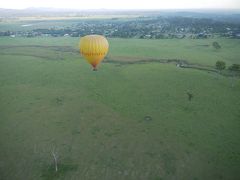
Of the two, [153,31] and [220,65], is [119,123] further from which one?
[153,31]

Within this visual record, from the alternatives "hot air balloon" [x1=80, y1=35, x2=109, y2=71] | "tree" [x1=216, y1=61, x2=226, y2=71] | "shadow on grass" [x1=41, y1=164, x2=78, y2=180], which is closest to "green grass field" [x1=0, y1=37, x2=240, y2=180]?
"shadow on grass" [x1=41, y1=164, x2=78, y2=180]

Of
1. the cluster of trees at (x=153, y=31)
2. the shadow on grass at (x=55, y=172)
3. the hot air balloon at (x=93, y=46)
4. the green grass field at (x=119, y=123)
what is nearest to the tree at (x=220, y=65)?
the green grass field at (x=119, y=123)

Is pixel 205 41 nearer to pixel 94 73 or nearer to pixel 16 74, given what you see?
pixel 94 73

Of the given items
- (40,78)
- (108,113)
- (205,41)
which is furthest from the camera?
(205,41)

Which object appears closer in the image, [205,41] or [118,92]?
[118,92]

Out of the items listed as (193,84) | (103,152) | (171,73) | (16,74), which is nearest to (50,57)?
(16,74)

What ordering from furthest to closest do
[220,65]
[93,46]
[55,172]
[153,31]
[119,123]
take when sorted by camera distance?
[153,31], [220,65], [93,46], [119,123], [55,172]

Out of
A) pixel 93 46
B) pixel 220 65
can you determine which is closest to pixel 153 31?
pixel 220 65

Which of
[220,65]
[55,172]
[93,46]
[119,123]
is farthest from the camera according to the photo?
[220,65]

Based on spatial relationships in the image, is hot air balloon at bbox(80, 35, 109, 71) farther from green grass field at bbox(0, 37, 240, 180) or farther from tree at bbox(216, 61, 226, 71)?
tree at bbox(216, 61, 226, 71)
